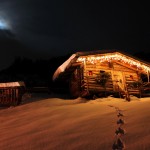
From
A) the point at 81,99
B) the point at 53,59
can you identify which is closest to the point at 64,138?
the point at 81,99

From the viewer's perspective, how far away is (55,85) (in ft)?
119

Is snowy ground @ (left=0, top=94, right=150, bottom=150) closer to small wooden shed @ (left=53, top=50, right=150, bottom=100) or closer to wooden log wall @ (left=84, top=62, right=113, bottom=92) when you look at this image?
small wooden shed @ (left=53, top=50, right=150, bottom=100)

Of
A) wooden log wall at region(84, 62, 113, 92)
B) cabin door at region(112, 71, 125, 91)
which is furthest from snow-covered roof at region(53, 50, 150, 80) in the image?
cabin door at region(112, 71, 125, 91)

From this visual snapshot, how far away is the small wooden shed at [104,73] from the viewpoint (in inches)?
829

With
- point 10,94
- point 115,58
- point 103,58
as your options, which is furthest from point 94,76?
point 10,94

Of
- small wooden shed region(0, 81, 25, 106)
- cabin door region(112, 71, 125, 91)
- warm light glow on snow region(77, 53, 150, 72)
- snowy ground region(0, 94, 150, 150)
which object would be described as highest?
warm light glow on snow region(77, 53, 150, 72)

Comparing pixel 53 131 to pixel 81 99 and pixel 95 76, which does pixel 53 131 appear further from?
pixel 95 76

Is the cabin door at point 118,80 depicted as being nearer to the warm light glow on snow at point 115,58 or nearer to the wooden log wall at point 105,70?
the wooden log wall at point 105,70

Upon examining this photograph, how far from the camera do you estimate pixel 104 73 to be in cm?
2300

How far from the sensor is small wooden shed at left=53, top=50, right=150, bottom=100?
2105 centimetres

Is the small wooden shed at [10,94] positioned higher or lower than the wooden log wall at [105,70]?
lower

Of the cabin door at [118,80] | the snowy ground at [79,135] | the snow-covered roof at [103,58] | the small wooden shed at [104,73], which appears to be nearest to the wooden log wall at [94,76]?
the small wooden shed at [104,73]

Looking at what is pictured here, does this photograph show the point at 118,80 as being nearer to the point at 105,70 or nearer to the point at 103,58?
the point at 105,70

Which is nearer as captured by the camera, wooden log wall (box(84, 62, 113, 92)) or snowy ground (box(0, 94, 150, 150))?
snowy ground (box(0, 94, 150, 150))
